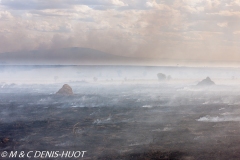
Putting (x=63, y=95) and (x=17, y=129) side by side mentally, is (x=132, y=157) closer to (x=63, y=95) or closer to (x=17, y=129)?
(x=17, y=129)

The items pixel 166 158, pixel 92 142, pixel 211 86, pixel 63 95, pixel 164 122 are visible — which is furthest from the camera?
pixel 211 86

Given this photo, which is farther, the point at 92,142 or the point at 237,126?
the point at 237,126

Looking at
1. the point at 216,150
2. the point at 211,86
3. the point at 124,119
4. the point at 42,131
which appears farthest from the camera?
the point at 211,86

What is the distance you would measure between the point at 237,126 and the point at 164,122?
14177 millimetres

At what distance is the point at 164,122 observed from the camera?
5912 centimetres

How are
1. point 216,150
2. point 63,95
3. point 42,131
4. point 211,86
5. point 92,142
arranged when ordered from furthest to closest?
point 211,86
point 63,95
point 42,131
point 92,142
point 216,150

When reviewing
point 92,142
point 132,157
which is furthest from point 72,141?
point 132,157

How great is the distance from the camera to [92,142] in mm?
45656

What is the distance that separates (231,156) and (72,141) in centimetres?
2428

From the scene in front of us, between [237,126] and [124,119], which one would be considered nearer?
[237,126]

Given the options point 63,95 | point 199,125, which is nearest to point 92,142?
point 199,125

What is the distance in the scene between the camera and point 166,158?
126 ft

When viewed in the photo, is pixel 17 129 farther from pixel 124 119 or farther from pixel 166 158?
pixel 166 158

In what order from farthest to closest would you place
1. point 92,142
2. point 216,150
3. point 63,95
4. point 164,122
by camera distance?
point 63,95 → point 164,122 → point 92,142 → point 216,150
